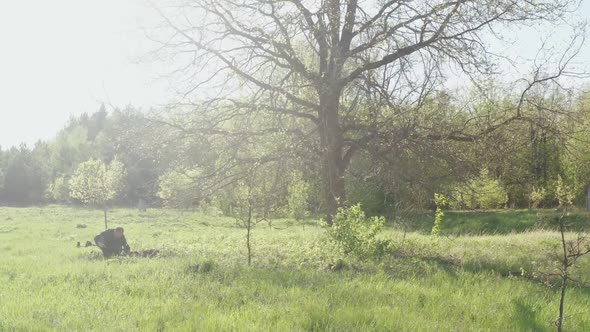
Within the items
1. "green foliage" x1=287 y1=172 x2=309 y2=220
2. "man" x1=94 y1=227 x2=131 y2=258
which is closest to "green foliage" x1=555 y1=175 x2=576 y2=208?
"green foliage" x1=287 y1=172 x2=309 y2=220

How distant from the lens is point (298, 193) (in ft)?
67.2

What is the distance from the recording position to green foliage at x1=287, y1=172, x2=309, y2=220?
14825mm

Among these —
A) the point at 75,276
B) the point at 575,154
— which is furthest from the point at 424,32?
the point at 75,276

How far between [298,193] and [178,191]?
8.41 metres

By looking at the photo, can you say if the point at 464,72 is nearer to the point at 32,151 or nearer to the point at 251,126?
the point at 251,126

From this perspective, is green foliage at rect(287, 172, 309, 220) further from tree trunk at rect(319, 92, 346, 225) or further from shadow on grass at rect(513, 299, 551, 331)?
shadow on grass at rect(513, 299, 551, 331)

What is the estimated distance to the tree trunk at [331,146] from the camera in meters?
12.6

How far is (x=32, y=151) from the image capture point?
79.2 m

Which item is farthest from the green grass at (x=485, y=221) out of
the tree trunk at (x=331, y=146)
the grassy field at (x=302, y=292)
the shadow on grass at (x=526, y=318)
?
the shadow on grass at (x=526, y=318)

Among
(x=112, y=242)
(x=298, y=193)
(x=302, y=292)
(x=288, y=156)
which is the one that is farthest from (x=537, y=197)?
(x=302, y=292)

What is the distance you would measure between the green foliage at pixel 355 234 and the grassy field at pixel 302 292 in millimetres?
368

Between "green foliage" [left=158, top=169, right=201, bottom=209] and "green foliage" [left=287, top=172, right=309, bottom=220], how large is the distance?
3.04 m

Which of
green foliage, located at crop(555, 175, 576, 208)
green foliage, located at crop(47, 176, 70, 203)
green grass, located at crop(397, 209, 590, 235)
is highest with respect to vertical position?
green foliage, located at crop(47, 176, 70, 203)

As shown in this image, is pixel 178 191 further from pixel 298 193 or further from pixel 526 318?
pixel 526 318
